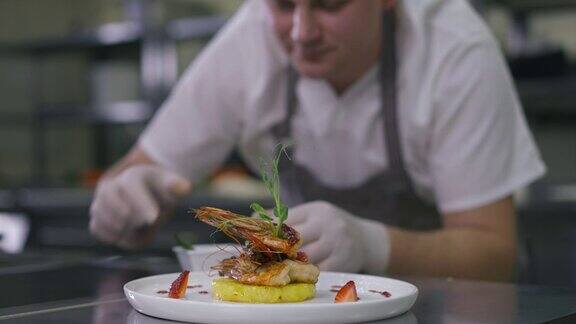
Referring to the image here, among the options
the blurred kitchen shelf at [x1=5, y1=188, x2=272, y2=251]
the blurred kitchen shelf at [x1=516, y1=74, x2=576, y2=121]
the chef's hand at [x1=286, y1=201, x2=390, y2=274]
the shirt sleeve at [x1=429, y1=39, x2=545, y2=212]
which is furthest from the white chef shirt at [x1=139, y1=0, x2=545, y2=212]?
the blurred kitchen shelf at [x1=516, y1=74, x2=576, y2=121]

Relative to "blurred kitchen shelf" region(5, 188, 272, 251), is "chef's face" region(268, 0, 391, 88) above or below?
above

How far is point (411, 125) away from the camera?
187 cm

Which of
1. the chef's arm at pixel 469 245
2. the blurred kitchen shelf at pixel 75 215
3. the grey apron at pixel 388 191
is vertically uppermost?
the grey apron at pixel 388 191

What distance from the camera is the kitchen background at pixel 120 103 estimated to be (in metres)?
2.42

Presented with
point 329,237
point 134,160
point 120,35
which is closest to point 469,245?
point 329,237

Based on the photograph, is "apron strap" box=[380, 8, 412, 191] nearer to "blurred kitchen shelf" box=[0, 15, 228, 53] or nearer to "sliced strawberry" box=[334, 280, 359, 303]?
"blurred kitchen shelf" box=[0, 15, 228, 53]

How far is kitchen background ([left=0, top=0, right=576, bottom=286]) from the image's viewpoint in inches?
95.3

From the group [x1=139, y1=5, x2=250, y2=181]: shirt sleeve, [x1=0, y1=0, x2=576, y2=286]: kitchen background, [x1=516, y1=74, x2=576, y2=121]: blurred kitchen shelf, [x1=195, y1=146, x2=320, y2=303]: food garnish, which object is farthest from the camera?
[x1=516, y1=74, x2=576, y2=121]: blurred kitchen shelf

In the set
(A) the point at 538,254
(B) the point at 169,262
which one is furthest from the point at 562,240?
(B) the point at 169,262

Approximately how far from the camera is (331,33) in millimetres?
1887

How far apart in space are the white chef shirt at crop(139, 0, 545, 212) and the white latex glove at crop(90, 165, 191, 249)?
102 mm

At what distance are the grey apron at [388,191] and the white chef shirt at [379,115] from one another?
16mm

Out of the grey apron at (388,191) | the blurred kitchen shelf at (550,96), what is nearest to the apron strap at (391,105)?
the grey apron at (388,191)

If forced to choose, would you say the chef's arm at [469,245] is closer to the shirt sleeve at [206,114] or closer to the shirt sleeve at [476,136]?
the shirt sleeve at [476,136]
